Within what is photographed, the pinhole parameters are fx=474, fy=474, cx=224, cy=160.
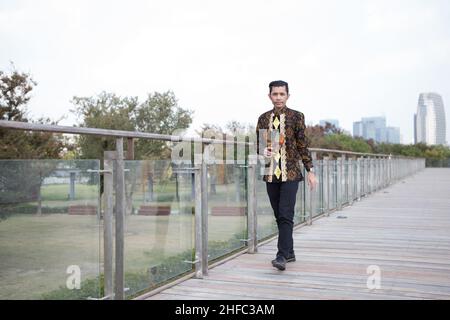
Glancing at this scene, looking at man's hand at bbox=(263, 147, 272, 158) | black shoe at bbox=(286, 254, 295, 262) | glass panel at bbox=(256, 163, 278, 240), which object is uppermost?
man's hand at bbox=(263, 147, 272, 158)

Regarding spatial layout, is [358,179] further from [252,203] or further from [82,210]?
[82,210]

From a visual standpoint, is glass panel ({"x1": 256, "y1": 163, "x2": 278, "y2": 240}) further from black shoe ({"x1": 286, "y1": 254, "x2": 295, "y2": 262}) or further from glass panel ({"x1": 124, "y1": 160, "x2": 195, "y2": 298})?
glass panel ({"x1": 124, "y1": 160, "x2": 195, "y2": 298})

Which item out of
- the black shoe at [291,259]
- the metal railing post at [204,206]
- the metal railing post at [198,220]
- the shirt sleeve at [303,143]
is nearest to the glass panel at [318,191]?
the black shoe at [291,259]

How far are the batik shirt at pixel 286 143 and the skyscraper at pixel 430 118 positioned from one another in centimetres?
11394

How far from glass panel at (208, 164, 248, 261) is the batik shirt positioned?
0.51 m

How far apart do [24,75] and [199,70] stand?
30197 millimetres

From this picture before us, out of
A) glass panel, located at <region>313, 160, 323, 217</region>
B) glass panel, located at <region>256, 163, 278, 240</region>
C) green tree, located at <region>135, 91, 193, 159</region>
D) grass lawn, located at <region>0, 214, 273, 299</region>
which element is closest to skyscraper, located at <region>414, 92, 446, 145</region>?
green tree, located at <region>135, 91, 193, 159</region>

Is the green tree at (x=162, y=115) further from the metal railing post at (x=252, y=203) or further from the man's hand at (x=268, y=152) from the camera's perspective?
the man's hand at (x=268, y=152)

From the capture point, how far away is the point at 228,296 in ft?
10.8

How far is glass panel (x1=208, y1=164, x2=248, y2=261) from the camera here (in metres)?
4.25

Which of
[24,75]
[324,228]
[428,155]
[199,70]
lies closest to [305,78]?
[199,70]

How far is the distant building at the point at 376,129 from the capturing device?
122 m
